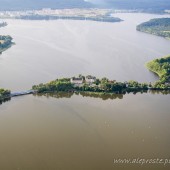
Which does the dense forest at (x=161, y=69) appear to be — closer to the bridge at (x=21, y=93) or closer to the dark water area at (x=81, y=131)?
the dark water area at (x=81, y=131)

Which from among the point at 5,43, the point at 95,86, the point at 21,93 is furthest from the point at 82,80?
the point at 5,43

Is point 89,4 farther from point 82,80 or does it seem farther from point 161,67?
point 82,80

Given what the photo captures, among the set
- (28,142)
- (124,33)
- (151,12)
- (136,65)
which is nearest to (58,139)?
(28,142)

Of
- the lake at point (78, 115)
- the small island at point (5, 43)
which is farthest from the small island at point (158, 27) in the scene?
the small island at point (5, 43)

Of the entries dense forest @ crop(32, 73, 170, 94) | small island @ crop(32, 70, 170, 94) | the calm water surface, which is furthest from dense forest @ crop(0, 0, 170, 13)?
dense forest @ crop(32, 73, 170, 94)

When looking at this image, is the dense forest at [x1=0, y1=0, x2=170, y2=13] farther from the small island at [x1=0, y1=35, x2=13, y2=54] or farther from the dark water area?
the dark water area

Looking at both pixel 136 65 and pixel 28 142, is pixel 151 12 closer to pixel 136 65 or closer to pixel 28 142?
pixel 136 65
